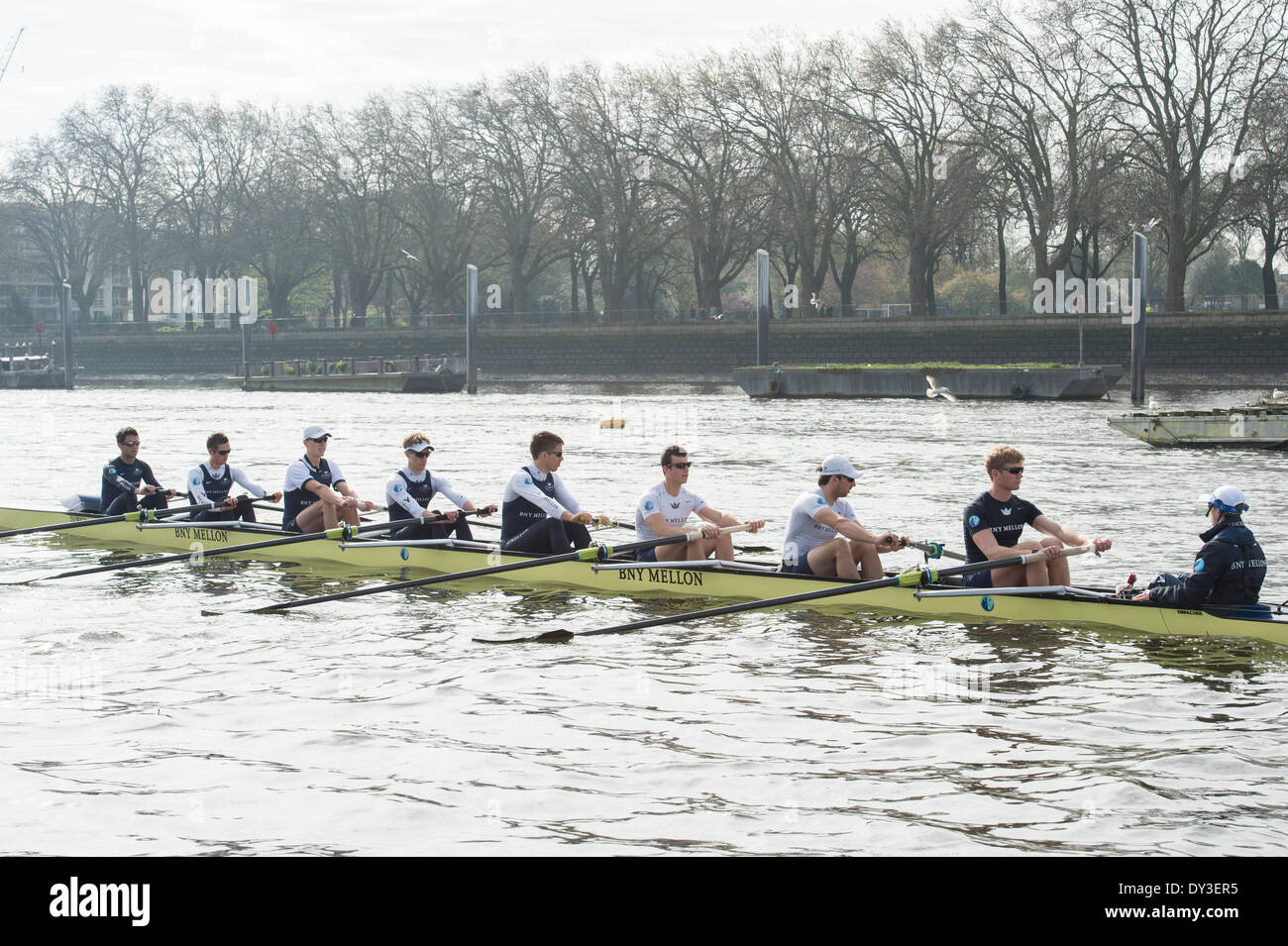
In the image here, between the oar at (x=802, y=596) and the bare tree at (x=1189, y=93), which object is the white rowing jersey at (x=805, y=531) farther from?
the bare tree at (x=1189, y=93)

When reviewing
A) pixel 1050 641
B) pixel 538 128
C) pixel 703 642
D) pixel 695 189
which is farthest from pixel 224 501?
pixel 538 128


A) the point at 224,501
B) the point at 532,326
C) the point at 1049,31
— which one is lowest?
the point at 224,501

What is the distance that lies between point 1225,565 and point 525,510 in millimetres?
6494

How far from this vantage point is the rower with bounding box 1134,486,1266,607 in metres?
10.6

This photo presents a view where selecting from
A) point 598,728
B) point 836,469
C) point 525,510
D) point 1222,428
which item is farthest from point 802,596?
point 1222,428

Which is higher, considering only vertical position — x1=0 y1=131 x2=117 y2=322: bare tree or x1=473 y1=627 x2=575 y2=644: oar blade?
x1=0 y1=131 x2=117 y2=322: bare tree

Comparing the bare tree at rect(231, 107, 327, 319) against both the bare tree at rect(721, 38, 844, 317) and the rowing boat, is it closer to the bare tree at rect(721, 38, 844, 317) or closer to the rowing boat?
the bare tree at rect(721, 38, 844, 317)

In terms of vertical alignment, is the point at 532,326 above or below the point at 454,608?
above

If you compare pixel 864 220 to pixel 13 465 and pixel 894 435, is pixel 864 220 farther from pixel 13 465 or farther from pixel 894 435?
pixel 13 465

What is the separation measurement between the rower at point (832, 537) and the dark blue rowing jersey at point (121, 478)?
862cm

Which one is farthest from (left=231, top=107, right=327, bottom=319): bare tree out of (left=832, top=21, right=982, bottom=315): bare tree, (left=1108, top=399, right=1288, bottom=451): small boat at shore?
(left=1108, top=399, right=1288, bottom=451): small boat at shore

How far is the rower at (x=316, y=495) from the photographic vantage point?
50.2ft
